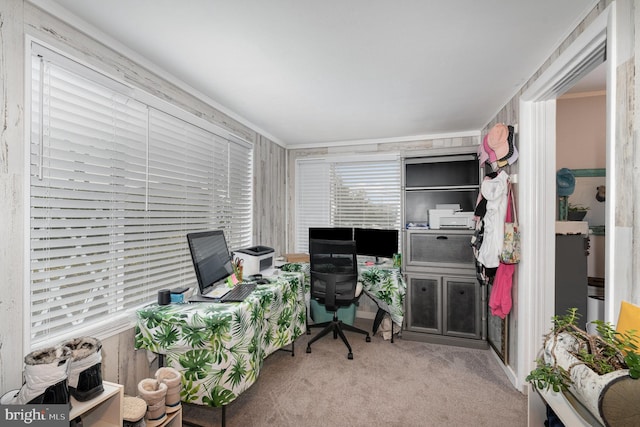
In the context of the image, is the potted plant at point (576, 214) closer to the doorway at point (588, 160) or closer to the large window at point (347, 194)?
the doorway at point (588, 160)

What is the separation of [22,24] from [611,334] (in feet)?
9.18

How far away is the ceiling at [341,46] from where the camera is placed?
1503 millimetres

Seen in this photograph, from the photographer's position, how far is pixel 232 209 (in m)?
3.09

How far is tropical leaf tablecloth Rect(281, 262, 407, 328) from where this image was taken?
3.22 m

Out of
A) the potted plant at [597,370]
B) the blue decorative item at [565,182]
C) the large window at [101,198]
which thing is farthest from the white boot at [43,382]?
the blue decorative item at [565,182]

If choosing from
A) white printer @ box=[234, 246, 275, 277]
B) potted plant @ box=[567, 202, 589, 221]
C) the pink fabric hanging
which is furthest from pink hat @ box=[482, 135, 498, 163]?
white printer @ box=[234, 246, 275, 277]

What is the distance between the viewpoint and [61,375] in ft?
3.85

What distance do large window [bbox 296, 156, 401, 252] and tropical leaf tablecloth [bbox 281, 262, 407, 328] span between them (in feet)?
2.88

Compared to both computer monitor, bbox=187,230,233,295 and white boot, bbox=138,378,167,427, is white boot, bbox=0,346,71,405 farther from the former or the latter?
computer monitor, bbox=187,230,233,295

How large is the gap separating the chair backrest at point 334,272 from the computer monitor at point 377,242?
2.25 ft

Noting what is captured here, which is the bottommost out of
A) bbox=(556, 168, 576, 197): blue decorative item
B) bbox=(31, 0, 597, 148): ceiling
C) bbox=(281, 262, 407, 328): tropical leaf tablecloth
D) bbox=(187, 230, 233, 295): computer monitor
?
bbox=(281, 262, 407, 328): tropical leaf tablecloth

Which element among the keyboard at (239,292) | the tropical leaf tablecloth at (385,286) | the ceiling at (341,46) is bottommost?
the tropical leaf tablecloth at (385,286)

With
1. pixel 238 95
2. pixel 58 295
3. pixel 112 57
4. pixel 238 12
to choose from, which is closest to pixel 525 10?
pixel 238 12

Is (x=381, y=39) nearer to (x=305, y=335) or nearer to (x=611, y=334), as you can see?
(x=611, y=334)
